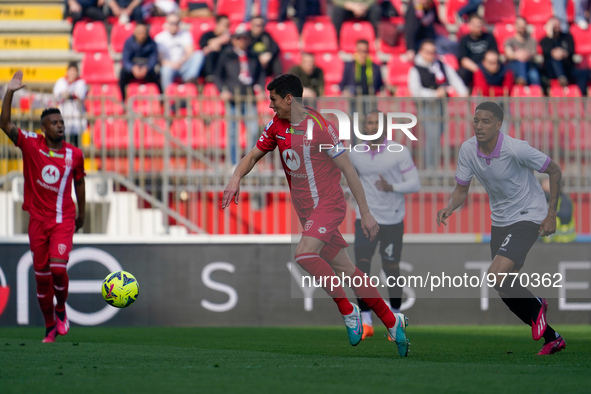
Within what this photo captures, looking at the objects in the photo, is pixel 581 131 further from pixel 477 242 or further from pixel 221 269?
pixel 221 269

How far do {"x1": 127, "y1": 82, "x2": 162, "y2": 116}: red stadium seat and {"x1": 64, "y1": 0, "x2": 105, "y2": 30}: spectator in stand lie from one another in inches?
95.9

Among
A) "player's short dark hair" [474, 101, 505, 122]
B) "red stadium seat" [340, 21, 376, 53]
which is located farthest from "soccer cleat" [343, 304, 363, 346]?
"red stadium seat" [340, 21, 376, 53]

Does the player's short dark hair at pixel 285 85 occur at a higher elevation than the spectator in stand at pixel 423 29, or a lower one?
lower

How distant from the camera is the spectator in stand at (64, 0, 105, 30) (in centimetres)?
1661

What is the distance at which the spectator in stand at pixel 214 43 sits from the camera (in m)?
14.9

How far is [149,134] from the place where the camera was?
11.8 meters

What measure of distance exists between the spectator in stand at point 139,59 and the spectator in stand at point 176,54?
10.4 inches

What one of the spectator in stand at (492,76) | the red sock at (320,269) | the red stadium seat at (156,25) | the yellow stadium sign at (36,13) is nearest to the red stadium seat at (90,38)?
the red stadium seat at (156,25)

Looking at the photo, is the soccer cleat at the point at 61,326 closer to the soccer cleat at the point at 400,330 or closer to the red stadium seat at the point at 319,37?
the soccer cleat at the point at 400,330

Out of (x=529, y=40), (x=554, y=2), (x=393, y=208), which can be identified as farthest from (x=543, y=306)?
(x=554, y=2)

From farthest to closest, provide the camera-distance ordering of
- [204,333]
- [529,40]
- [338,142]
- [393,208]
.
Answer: [529,40] → [204,333] → [393,208] → [338,142]

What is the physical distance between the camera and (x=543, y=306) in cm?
725

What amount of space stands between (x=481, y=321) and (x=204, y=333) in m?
3.50

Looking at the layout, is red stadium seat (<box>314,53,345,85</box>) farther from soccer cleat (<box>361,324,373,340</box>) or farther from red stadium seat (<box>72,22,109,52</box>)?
soccer cleat (<box>361,324,373,340</box>)
